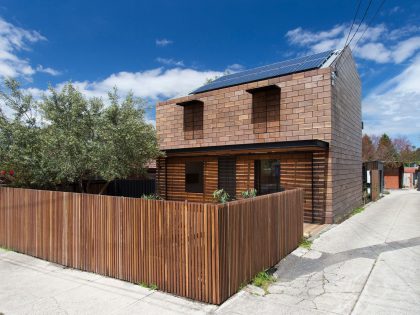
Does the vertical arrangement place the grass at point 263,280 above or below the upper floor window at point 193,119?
below

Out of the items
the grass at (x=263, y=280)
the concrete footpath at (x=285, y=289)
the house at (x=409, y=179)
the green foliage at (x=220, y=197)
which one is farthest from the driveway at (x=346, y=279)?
the house at (x=409, y=179)

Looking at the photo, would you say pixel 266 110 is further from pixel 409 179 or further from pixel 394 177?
pixel 409 179

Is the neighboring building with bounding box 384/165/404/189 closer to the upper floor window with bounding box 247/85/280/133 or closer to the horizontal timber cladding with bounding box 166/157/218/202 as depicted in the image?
the upper floor window with bounding box 247/85/280/133

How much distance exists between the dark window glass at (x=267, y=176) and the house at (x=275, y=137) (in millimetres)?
39

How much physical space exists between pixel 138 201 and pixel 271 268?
120 inches

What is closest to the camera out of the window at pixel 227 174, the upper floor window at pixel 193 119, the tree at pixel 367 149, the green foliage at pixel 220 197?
the green foliage at pixel 220 197

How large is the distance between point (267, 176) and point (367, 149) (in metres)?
43.5

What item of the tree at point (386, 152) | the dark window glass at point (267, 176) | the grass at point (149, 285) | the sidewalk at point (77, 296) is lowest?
the sidewalk at point (77, 296)

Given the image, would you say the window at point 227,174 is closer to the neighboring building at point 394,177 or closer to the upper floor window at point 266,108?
the upper floor window at point 266,108

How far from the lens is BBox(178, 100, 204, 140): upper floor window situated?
1426 cm

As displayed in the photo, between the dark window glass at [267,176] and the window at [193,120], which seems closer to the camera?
the dark window glass at [267,176]

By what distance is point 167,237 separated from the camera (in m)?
4.92

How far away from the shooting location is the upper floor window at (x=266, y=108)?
11.8 metres

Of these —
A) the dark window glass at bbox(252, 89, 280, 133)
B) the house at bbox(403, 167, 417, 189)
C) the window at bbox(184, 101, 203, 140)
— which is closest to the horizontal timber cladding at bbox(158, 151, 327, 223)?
the dark window glass at bbox(252, 89, 280, 133)
